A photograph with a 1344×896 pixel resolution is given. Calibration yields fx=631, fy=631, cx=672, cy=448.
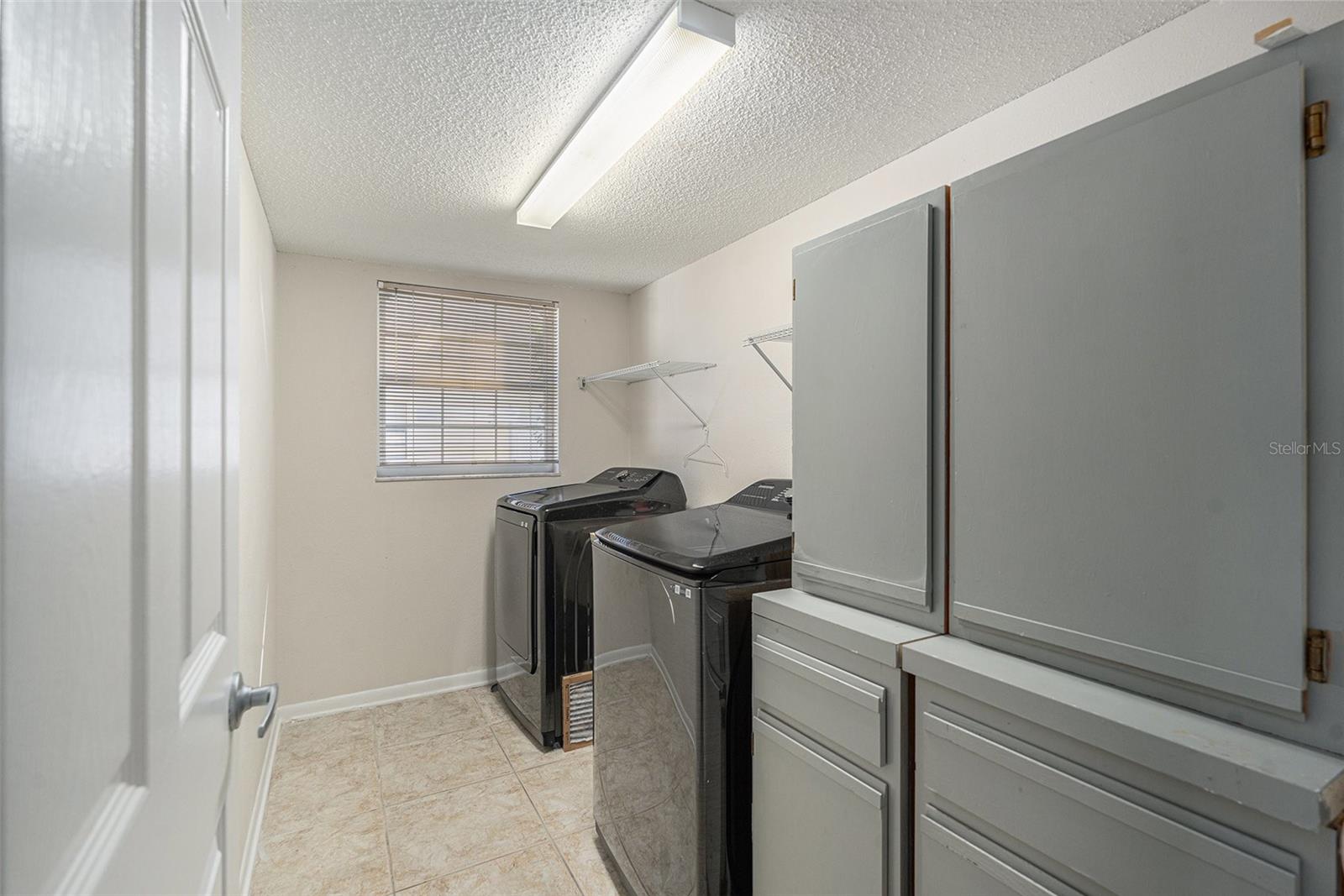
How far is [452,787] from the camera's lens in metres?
2.65

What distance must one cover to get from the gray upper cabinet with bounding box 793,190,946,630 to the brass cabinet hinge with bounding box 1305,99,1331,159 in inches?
22.2

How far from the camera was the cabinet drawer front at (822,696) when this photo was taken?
1.28m

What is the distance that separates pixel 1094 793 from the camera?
36.7 inches

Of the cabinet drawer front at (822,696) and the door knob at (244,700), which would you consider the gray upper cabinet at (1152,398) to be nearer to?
the cabinet drawer front at (822,696)

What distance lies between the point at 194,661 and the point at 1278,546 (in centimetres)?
132

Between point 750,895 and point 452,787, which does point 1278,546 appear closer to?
point 750,895

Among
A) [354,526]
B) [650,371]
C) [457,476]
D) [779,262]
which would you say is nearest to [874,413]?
[779,262]

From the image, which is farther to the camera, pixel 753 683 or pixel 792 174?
pixel 792 174

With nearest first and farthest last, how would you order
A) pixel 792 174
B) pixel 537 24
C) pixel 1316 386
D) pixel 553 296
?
1. pixel 1316 386
2. pixel 537 24
3. pixel 792 174
4. pixel 553 296

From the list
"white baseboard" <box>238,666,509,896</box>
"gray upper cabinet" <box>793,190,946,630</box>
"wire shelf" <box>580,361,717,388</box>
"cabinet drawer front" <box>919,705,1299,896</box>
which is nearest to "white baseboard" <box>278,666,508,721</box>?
"white baseboard" <box>238,666,509,896</box>

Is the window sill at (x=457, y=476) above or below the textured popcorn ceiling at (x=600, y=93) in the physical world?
below

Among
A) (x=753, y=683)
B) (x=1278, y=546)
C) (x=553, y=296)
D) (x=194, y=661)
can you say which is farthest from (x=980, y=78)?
(x=553, y=296)

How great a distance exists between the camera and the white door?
30cm

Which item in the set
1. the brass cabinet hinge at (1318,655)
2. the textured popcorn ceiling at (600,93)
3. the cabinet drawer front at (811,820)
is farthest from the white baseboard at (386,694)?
the brass cabinet hinge at (1318,655)
